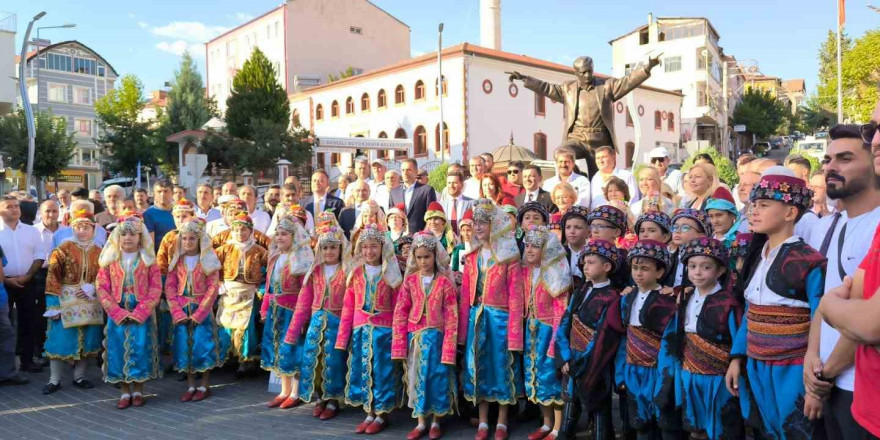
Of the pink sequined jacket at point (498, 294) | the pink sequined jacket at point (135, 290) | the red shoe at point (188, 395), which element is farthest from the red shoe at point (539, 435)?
the pink sequined jacket at point (135, 290)

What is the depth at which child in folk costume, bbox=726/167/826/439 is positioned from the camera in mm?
3344

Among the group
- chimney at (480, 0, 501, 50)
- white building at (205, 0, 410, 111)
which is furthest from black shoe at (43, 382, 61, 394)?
white building at (205, 0, 410, 111)

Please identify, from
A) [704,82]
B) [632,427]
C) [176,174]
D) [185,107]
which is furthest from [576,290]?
[704,82]

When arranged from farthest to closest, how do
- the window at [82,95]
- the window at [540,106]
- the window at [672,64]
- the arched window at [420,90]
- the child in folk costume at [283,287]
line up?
1. the window at [672,64]
2. the window at [82,95]
3. the window at [540,106]
4. the arched window at [420,90]
5. the child in folk costume at [283,287]

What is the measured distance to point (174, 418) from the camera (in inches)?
242

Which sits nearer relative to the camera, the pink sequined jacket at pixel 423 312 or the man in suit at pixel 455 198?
the pink sequined jacket at pixel 423 312

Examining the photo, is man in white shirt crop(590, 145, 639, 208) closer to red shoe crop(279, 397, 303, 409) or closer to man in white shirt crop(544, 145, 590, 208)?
man in white shirt crop(544, 145, 590, 208)

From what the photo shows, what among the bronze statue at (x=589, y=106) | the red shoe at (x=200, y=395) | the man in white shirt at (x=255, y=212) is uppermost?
the bronze statue at (x=589, y=106)

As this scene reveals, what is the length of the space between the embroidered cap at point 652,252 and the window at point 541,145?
35.2m

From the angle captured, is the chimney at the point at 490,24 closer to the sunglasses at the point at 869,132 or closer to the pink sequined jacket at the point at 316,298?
the pink sequined jacket at the point at 316,298

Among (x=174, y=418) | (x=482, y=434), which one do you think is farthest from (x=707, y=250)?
(x=174, y=418)

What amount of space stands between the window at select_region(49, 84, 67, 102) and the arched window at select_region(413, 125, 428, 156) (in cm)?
3229

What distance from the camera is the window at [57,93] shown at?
5250cm

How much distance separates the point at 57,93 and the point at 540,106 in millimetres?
38189
